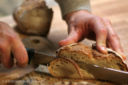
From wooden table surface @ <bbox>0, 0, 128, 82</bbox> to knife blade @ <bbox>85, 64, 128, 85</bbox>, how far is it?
25.7 inches

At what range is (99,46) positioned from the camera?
5.36ft

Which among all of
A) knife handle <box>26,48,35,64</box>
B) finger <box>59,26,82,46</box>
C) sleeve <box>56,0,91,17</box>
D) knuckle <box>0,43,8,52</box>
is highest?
sleeve <box>56,0,91,17</box>

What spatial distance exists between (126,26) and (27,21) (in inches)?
50.3

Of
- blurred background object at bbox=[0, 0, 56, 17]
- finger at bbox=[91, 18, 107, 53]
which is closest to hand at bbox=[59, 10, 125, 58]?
finger at bbox=[91, 18, 107, 53]

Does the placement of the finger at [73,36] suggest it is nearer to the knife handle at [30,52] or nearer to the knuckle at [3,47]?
the knife handle at [30,52]

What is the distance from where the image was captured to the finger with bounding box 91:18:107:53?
5.35ft

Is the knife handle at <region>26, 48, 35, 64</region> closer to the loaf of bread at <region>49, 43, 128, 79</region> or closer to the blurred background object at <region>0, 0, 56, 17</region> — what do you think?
the loaf of bread at <region>49, 43, 128, 79</region>

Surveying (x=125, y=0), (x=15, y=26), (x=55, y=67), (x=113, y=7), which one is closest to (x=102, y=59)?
(x=55, y=67)

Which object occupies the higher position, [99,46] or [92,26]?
[92,26]

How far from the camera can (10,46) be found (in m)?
1.58

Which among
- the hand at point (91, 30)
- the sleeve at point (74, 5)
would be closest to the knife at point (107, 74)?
the hand at point (91, 30)

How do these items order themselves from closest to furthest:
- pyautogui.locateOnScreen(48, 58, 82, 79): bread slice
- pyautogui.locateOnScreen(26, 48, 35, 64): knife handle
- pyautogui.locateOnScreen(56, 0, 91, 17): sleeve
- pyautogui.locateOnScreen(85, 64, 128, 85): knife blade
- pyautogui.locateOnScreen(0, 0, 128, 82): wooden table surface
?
pyautogui.locateOnScreen(85, 64, 128, 85): knife blade, pyautogui.locateOnScreen(48, 58, 82, 79): bread slice, pyautogui.locateOnScreen(26, 48, 35, 64): knife handle, pyautogui.locateOnScreen(56, 0, 91, 17): sleeve, pyautogui.locateOnScreen(0, 0, 128, 82): wooden table surface

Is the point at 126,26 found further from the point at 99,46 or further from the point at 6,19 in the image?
the point at 6,19

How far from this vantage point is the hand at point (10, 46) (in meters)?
1.56
